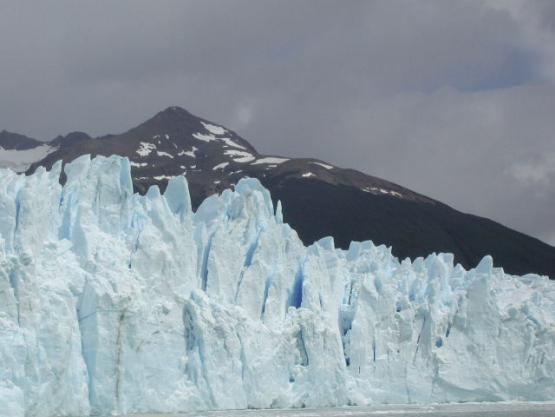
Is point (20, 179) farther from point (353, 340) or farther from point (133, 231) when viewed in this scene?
point (353, 340)

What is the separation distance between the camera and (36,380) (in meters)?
20.5

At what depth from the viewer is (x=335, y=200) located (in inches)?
2525

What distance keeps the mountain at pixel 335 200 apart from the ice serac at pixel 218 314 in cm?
2728

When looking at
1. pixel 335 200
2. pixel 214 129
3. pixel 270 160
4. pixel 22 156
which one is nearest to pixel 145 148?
pixel 270 160

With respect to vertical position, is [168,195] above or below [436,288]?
above

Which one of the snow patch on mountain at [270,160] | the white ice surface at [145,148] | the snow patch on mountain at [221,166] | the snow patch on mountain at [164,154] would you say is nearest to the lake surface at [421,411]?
the snow patch on mountain at [270,160]

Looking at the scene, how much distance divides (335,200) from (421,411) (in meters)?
38.0

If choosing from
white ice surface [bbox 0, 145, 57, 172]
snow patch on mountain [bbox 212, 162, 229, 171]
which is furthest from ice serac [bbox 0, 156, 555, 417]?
white ice surface [bbox 0, 145, 57, 172]

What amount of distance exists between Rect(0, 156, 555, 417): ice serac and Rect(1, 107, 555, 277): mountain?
2728 centimetres

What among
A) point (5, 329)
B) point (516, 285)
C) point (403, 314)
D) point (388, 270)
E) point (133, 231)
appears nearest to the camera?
point (5, 329)

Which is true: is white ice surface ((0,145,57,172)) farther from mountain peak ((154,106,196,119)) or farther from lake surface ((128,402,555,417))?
lake surface ((128,402,555,417))

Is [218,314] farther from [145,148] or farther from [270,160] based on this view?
[145,148]

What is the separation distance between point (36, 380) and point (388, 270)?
48.7 feet

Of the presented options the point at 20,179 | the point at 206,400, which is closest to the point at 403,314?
the point at 206,400
